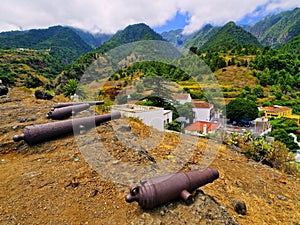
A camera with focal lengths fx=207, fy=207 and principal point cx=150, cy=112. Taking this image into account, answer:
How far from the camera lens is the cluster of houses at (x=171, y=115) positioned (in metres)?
15.6

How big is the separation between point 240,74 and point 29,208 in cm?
7239

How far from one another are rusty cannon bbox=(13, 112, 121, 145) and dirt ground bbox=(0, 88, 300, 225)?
0.56ft

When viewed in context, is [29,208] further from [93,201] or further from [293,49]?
[293,49]

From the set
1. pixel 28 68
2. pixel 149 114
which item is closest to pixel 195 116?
pixel 149 114

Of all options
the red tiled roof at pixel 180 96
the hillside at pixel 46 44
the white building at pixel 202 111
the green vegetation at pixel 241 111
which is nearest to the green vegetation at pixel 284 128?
the green vegetation at pixel 241 111

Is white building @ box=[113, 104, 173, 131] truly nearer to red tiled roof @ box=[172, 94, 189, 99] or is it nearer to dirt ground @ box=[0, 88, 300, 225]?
dirt ground @ box=[0, 88, 300, 225]

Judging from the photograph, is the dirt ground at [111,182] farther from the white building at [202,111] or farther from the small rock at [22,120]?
the white building at [202,111]

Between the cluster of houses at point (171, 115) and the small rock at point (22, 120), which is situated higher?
the small rock at point (22, 120)

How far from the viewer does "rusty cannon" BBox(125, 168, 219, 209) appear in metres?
2.77

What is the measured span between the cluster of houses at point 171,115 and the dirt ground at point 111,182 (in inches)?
191

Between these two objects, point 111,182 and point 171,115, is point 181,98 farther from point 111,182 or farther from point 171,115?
point 111,182

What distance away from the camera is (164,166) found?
4910 mm

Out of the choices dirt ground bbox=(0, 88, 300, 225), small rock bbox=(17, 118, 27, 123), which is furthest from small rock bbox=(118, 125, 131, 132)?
small rock bbox=(17, 118, 27, 123)

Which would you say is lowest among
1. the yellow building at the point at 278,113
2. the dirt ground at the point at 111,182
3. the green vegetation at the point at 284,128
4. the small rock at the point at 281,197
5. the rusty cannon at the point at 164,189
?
the green vegetation at the point at 284,128
